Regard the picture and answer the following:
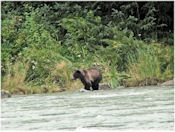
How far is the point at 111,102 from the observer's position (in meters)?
11.6

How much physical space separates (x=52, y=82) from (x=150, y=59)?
3276 millimetres

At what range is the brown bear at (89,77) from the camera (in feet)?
53.9

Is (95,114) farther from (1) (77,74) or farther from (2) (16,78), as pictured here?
(2) (16,78)

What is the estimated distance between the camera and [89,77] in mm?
16516

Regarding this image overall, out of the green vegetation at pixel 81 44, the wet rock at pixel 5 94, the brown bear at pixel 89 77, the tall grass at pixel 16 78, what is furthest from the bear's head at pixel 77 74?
the wet rock at pixel 5 94

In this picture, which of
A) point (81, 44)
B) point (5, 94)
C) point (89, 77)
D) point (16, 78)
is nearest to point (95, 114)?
point (5, 94)

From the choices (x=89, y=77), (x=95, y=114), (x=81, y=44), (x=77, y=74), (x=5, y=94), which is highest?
(x=81, y=44)

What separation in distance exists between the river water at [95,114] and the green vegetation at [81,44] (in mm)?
4807

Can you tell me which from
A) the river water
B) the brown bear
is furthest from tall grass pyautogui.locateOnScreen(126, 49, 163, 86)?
the river water

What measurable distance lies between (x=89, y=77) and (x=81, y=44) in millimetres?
4461

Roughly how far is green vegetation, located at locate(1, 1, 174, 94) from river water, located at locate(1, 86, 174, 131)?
15.8 feet

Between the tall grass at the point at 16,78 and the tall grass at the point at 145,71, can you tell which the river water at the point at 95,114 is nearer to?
the tall grass at the point at 16,78

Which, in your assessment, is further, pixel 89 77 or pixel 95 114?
pixel 89 77

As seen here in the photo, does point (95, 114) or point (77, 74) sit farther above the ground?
point (77, 74)
